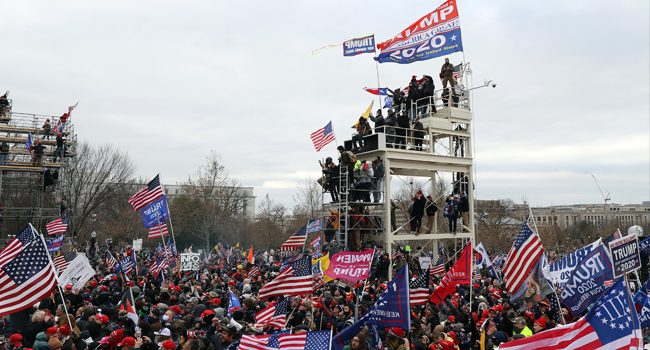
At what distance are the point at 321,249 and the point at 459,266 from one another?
40.8ft

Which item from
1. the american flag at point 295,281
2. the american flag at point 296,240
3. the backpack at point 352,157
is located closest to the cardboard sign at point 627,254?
the american flag at point 295,281

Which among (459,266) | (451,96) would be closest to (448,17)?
(451,96)

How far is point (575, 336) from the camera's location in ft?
20.6

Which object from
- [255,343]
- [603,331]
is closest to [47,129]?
[255,343]

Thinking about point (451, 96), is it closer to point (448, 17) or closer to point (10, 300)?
point (448, 17)

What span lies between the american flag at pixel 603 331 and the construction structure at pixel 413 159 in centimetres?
1597

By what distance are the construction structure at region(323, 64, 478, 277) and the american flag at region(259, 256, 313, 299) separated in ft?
37.4

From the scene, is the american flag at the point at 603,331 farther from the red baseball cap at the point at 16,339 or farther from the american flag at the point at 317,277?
the american flag at the point at 317,277

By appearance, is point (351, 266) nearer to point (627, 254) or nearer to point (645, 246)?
point (627, 254)

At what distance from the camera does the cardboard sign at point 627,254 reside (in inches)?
372

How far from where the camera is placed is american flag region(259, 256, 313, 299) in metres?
10.7

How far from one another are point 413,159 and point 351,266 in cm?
1117

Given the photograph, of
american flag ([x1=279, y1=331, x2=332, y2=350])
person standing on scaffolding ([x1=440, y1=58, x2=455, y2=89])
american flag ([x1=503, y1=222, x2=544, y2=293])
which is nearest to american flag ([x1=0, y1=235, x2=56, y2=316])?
american flag ([x1=279, y1=331, x2=332, y2=350])

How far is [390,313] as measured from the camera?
8.50m
